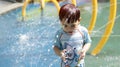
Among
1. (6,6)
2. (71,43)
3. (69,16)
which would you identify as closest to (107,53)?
(71,43)

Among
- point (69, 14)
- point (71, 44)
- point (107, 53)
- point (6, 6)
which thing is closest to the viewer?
point (69, 14)

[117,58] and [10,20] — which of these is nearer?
[117,58]

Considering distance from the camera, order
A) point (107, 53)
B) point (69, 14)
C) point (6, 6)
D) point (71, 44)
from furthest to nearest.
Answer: point (6, 6), point (107, 53), point (71, 44), point (69, 14)

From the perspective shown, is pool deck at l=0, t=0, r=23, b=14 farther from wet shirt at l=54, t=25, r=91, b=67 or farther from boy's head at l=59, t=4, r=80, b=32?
boy's head at l=59, t=4, r=80, b=32

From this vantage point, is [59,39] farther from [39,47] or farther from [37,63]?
[39,47]

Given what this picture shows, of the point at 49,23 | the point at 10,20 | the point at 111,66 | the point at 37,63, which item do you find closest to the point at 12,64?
the point at 37,63

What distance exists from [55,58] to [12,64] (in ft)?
2.10

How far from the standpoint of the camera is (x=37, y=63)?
5102 millimetres

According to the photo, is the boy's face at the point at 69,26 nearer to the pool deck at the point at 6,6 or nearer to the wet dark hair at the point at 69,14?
the wet dark hair at the point at 69,14

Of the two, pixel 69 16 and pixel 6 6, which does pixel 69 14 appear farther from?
pixel 6 6

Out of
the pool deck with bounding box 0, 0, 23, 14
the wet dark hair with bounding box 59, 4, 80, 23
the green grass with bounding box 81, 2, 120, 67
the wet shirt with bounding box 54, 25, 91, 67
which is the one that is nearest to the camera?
the wet dark hair with bounding box 59, 4, 80, 23

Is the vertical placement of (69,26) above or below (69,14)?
below

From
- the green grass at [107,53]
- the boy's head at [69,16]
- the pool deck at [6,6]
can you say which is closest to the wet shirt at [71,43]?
the boy's head at [69,16]


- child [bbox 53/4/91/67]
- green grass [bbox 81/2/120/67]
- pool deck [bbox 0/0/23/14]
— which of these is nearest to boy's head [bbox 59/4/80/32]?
child [bbox 53/4/91/67]
